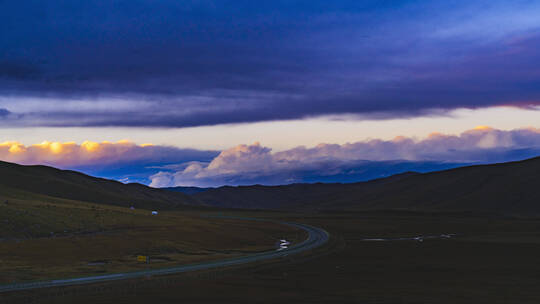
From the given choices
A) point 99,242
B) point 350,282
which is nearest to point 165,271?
point 350,282

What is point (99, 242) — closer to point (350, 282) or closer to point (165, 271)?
point (165, 271)

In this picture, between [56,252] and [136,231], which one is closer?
[56,252]

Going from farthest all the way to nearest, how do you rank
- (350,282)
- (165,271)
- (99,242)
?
(99,242), (165,271), (350,282)

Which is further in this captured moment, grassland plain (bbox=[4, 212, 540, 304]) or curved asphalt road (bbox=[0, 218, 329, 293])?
curved asphalt road (bbox=[0, 218, 329, 293])

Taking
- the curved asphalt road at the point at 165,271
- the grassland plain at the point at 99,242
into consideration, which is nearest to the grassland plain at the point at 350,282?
the curved asphalt road at the point at 165,271

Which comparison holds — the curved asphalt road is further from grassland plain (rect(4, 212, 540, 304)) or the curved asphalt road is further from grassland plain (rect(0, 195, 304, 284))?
grassland plain (rect(0, 195, 304, 284))

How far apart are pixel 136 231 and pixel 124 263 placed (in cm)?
3463

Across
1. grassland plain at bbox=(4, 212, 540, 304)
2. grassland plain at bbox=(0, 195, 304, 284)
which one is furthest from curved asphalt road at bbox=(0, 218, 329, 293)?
grassland plain at bbox=(0, 195, 304, 284)

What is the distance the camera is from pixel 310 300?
4381 cm

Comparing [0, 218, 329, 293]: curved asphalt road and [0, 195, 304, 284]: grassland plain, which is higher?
[0, 195, 304, 284]: grassland plain

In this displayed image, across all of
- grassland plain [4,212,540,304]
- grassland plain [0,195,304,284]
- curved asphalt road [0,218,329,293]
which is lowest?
grassland plain [4,212,540,304]

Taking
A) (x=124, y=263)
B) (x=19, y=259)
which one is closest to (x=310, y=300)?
(x=124, y=263)

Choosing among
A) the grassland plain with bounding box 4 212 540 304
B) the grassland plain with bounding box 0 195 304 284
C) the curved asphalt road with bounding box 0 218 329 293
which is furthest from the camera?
the grassland plain with bounding box 0 195 304 284

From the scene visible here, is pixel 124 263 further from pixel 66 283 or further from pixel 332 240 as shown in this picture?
pixel 332 240
